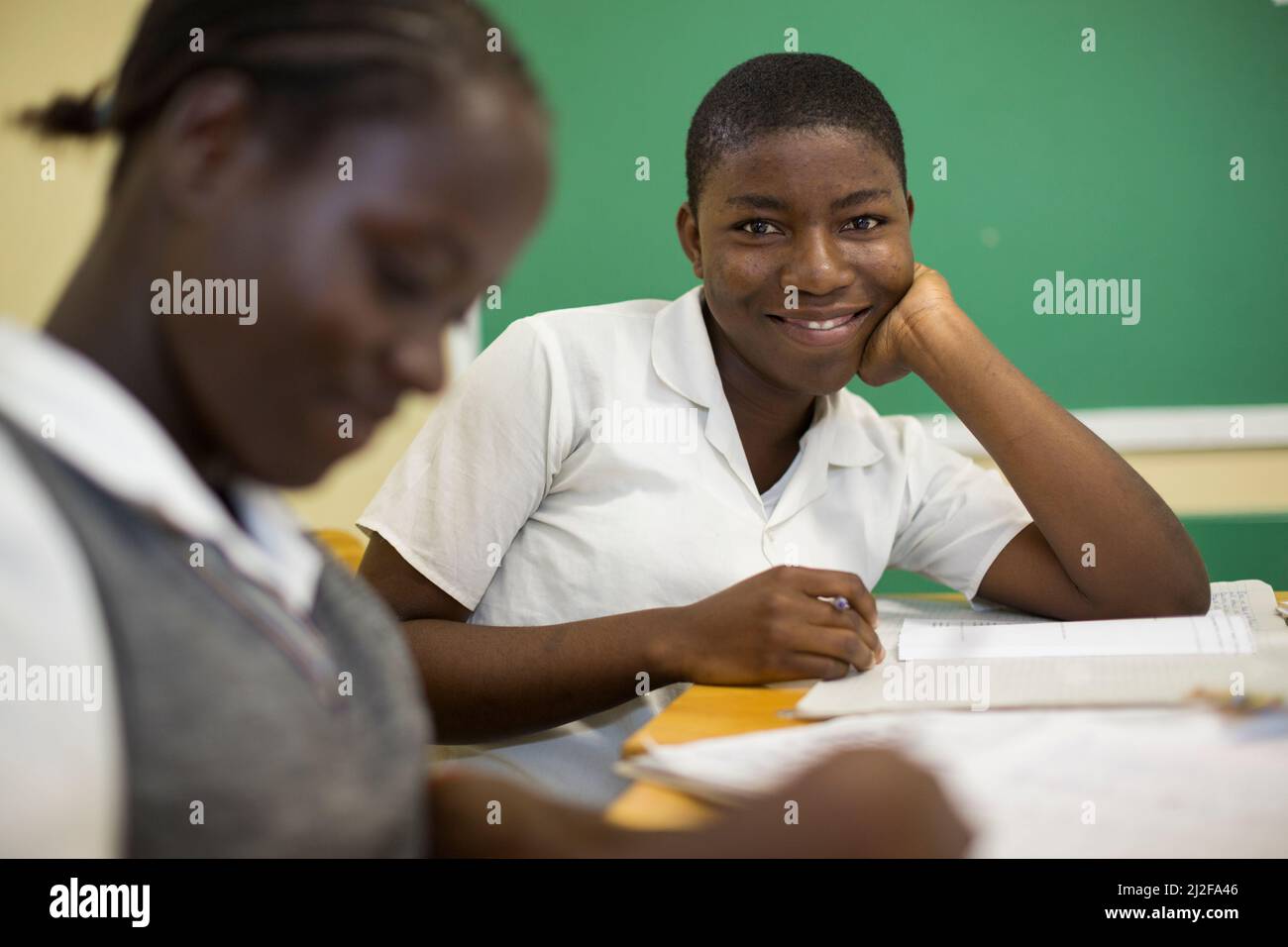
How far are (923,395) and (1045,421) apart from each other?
2.98 ft

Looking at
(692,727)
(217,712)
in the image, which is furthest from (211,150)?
(692,727)

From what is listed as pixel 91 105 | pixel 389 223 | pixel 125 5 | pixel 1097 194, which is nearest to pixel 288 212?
pixel 389 223

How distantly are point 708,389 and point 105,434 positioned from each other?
37.4 inches

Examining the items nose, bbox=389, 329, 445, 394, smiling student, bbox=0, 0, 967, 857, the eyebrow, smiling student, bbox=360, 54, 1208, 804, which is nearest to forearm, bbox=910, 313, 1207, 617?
smiling student, bbox=360, 54, 1208, 804

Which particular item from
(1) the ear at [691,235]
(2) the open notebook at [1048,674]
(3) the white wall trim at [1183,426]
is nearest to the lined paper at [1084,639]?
(2) the open notebook at [1048,674]

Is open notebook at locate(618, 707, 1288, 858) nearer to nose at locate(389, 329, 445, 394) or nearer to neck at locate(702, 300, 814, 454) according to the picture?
nose at locate(389, 329, 445, 394)

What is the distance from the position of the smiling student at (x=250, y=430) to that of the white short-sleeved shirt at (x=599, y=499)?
2.16 feet

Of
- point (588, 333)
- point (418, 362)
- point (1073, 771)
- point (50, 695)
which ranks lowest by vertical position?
point (1073, 771)

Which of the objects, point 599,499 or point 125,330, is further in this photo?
point 599,499

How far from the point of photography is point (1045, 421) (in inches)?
52.0

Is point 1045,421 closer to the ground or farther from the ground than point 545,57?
closer to the ground

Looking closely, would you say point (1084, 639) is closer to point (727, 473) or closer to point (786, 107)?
point (727, 473)

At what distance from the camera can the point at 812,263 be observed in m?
1.29

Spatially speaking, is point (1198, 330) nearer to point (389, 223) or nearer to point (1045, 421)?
point (1045, 421)
